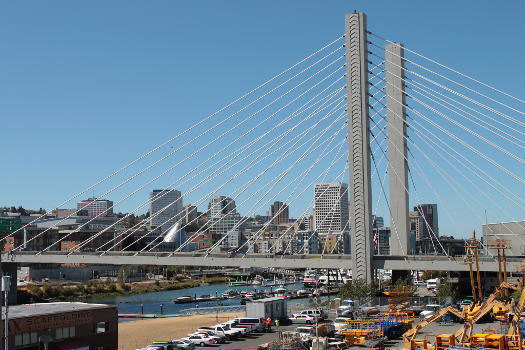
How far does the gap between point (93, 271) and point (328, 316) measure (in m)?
67.9

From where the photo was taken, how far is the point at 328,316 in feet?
135

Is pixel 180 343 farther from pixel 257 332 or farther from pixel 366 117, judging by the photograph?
pixel 366 117

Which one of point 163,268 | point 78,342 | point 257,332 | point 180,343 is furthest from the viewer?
point 163,268

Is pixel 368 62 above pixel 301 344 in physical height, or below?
above

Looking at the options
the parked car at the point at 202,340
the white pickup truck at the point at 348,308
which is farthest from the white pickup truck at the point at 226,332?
the white pickup truck at the point at 348,308

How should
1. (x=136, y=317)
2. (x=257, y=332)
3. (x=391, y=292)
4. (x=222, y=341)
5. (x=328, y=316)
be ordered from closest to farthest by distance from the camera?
(x=222, y=341) < (x=257, y=332) < (x=391, y=292) < (x=328, y=316) < (x=136, y=317)

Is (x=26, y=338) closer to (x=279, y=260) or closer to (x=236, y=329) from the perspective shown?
(x=236, y=329)

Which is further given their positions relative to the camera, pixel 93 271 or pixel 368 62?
pixel 93 271

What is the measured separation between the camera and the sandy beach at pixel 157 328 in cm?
3503

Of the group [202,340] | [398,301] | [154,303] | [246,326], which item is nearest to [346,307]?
[398,301]

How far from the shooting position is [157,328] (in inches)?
1630

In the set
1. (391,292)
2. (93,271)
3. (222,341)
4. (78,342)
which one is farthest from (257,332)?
(93,271)

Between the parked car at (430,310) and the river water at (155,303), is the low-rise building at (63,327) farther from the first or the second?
the river water at (155,303)

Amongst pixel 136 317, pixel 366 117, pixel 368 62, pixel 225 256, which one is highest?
pixel 368 62
